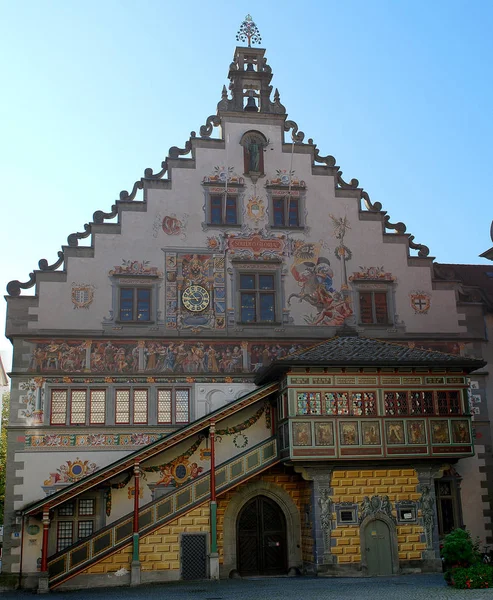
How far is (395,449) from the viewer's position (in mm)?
23781

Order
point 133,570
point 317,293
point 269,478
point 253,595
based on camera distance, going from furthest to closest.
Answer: point 317,293 < point 269,478 < point 133,570 < point 253,595

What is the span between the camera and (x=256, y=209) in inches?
1123

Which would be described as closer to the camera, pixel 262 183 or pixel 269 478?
pixel 269 478

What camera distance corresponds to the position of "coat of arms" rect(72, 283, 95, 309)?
86.8ft

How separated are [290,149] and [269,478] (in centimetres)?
1200

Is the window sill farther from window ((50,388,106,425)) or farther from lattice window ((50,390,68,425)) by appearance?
lattice window ((50,390,68,425))

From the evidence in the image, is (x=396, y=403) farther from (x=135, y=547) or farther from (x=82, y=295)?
(x=82, y=295)

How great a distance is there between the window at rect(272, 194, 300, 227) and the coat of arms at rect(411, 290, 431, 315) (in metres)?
4.97

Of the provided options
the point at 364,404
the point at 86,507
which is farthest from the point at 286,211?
the point at 86,507

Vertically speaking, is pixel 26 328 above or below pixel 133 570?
above

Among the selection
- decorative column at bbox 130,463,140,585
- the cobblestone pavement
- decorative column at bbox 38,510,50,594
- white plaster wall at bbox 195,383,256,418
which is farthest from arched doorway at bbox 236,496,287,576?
decorative column at bbox 38,510,50,594

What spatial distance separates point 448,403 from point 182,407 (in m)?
8.54

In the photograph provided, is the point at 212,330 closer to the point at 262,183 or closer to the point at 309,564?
the point at 262,183

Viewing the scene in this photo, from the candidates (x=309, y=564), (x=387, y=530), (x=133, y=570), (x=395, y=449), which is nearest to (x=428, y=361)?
(x=395, y=449)
